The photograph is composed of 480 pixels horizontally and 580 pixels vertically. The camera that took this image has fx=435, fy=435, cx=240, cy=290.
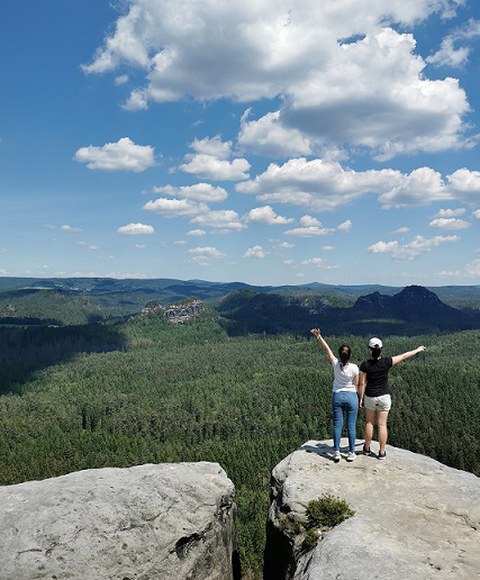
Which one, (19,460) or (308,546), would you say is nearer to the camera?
(308,546)

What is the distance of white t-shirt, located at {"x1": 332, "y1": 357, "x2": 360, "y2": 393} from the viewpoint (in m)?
23.8

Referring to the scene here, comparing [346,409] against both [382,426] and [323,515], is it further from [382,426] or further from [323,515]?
[323,515]

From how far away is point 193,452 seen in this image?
432 feet

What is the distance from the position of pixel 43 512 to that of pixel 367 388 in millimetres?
17208

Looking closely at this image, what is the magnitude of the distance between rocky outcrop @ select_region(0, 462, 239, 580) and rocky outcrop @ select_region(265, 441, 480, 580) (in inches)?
135

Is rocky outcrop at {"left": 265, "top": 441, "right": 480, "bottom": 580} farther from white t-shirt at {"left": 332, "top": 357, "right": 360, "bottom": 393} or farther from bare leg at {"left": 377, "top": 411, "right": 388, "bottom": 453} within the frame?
white t-shirt at {"left": 332, "top": 357, "right": 360, "bottom": 393}

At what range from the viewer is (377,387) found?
23938 millimetres

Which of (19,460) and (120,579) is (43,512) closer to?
(120,579)

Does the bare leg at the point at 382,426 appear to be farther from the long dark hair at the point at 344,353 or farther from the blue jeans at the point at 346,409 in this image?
the long dark hair at the point at 344,353

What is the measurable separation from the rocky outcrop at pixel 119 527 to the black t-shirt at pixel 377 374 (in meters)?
9.75

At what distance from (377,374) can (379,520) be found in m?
7.61

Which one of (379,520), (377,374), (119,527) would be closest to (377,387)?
(377,374)

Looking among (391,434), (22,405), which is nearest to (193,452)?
(391,434)

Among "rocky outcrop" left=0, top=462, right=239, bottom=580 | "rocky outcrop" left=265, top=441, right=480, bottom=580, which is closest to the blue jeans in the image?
"rocky outcrop" left=265, top=441, right=480, bottom=580
